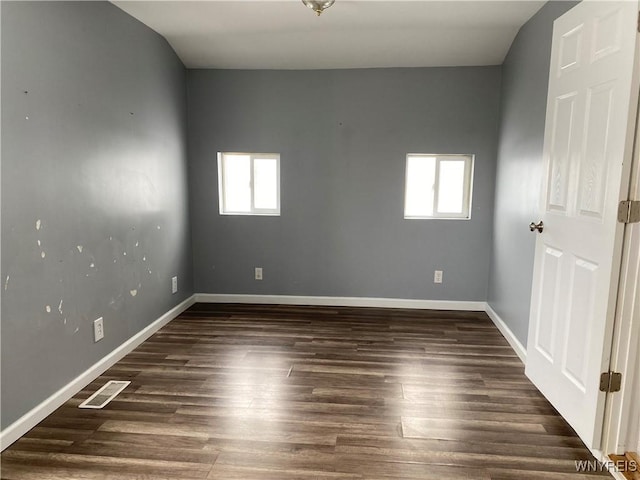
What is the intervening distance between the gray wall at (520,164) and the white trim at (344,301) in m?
0.39

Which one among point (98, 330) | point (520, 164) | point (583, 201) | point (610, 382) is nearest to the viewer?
point (610, 382)

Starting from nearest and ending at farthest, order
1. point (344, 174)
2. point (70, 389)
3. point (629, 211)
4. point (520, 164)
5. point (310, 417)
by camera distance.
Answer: point (629, 211) → point (310, 417) → point (70, 389) → point (520, 164) → point (344, 174)

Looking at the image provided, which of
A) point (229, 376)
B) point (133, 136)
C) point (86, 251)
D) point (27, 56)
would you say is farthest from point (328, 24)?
point (229, 376)

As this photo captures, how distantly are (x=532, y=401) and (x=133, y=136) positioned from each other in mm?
3122

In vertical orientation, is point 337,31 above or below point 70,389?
above

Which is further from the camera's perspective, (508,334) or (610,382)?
(508,334)

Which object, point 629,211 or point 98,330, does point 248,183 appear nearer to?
point 98,330

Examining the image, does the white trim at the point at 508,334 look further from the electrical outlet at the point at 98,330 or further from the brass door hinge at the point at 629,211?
the electrical outlet at the point at 98,330

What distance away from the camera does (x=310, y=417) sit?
2174mm

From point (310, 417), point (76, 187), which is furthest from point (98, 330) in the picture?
point (310, 417)

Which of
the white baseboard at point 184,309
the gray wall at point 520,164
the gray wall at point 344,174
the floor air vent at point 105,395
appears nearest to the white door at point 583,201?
the gray wall at point 520,164

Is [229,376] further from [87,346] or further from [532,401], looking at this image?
[532,401]

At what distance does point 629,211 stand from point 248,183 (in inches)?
125

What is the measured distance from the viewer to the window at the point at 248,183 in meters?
4.06
